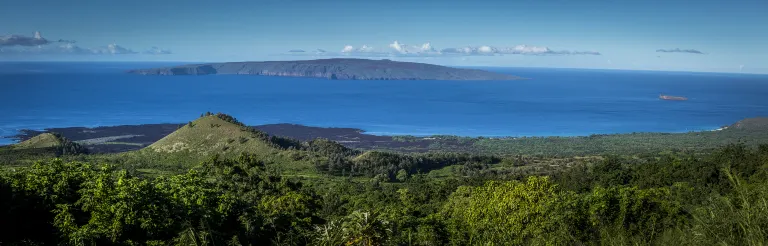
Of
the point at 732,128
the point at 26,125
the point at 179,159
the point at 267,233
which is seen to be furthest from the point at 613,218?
the point at 26,125

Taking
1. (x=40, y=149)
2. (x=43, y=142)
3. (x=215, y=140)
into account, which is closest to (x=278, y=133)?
(x=215, y=140)

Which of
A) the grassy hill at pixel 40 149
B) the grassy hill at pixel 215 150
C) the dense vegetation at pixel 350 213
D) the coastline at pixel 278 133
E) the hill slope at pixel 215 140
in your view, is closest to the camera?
the dense vegetation at pixel 350 213

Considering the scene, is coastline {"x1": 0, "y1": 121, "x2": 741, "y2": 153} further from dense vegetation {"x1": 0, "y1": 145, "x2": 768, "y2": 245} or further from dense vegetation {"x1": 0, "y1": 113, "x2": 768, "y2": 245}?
dense vegetation {"x1": 0, "y1": 145, "x2": 768, "y2": 245}

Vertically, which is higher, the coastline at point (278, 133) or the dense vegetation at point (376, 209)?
the dense vegetation at point (376, 209)

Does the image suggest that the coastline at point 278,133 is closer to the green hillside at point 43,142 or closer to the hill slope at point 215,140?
the green hillside at point 43,142

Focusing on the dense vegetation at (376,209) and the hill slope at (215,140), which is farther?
the hill slope at (215,140)

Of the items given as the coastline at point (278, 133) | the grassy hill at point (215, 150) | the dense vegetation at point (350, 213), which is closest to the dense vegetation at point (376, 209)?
the dense vegetation at point (350, 213)

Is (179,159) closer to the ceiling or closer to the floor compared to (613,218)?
closer to the floor

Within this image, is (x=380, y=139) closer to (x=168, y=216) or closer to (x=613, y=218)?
(x=613, y=218)

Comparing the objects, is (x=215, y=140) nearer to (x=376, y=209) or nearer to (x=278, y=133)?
(x=278, y=133)

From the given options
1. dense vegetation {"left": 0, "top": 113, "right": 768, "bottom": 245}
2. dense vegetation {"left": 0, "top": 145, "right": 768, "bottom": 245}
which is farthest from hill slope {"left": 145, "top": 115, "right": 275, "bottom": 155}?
dense vegetation {"left": 0, "top": 145, "right": 768, "bottom": 245}
